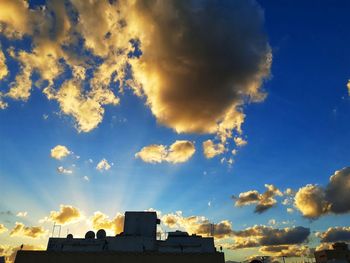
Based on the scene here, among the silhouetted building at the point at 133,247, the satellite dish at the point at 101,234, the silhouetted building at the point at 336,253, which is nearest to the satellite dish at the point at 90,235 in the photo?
the silhouetted building at the point at 133,247

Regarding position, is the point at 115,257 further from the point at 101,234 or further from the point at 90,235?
the point at 90,235

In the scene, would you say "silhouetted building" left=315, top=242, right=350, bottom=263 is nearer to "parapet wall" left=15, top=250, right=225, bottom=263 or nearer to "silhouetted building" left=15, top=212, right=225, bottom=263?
"silhouetted building" left=15, top=212, right=225, bottom=263

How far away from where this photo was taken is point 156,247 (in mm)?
59031

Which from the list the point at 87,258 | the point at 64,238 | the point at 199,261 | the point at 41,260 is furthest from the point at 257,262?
the point at 64,238

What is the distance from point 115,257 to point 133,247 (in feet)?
25.3

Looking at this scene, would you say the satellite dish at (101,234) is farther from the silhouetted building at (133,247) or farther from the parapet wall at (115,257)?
the parapet wall at (115,257)

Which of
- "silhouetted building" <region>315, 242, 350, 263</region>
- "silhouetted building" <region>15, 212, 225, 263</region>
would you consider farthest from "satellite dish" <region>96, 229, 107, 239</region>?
"silhouetted building" <region>315, 242, 350, 263</region>

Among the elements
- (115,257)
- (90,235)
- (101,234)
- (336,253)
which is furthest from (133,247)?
(336,253)

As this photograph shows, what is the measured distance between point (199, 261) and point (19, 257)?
29.9 metres

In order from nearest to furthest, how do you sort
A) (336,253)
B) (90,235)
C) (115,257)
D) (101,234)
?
1. (115,257)
2. (101,234)
3. (90,235)
4. (336,253)

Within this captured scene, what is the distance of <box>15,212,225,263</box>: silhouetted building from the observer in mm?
50344

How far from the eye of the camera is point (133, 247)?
57.8 meters

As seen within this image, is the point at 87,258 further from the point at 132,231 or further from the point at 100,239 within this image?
the point at 132,231

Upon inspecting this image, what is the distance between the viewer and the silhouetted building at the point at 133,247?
5034cm
